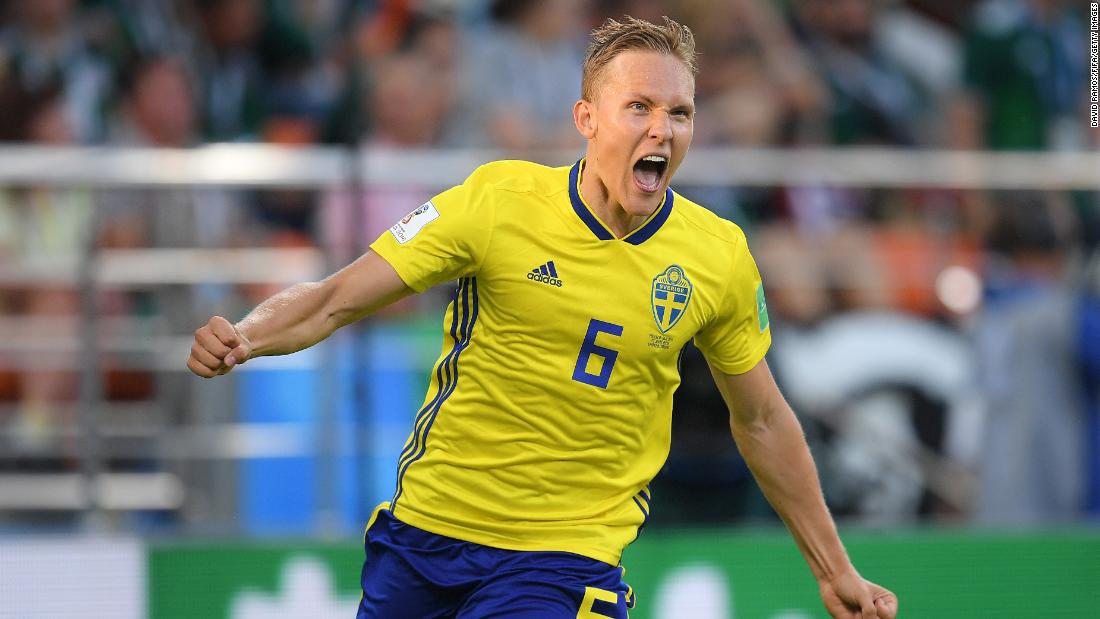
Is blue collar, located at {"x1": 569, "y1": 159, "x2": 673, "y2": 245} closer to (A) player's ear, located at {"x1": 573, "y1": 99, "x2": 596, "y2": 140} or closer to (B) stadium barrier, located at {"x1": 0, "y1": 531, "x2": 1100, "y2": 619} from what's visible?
(A) player's ear, located at {"x1": 573, "y1": 99, "x2": 596, "y2": 140}

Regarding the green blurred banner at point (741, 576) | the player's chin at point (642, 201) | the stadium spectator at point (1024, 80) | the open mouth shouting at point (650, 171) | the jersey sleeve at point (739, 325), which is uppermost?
the stadium spectator at point (1024, 80)

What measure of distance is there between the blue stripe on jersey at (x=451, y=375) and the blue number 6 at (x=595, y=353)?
0.98ft

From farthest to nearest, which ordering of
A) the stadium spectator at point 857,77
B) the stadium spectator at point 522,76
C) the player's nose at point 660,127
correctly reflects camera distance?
the stadium spectator at point 857,77, the stadium spectator at point 522,76, the player's nose at point 660,127

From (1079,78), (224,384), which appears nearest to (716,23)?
(1079,78)

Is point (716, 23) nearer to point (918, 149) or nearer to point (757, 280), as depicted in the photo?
point (918, 149)

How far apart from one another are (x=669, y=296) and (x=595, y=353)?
242 mm

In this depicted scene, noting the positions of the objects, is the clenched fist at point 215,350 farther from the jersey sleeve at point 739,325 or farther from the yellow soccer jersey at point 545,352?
the jersey sleeve at point 739,325

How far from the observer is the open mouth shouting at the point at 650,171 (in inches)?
149

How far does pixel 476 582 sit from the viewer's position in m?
3.86

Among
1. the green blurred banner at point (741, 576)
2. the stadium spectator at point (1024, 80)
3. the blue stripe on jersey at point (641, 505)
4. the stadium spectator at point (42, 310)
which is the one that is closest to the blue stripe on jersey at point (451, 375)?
the blue stripe on jersey at point (641, 505)

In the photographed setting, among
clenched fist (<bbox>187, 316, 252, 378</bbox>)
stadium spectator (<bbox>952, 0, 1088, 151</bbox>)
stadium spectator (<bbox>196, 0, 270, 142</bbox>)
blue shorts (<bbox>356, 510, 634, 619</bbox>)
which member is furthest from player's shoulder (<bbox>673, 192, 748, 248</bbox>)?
stadium spectator (<bbox>952, 0, 1088, 151</bbox>)

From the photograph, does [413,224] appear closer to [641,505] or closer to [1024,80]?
[641,505]

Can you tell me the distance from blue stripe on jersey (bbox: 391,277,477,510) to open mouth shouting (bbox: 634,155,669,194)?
50cm

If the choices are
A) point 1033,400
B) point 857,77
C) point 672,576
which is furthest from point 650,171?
point 857,77
